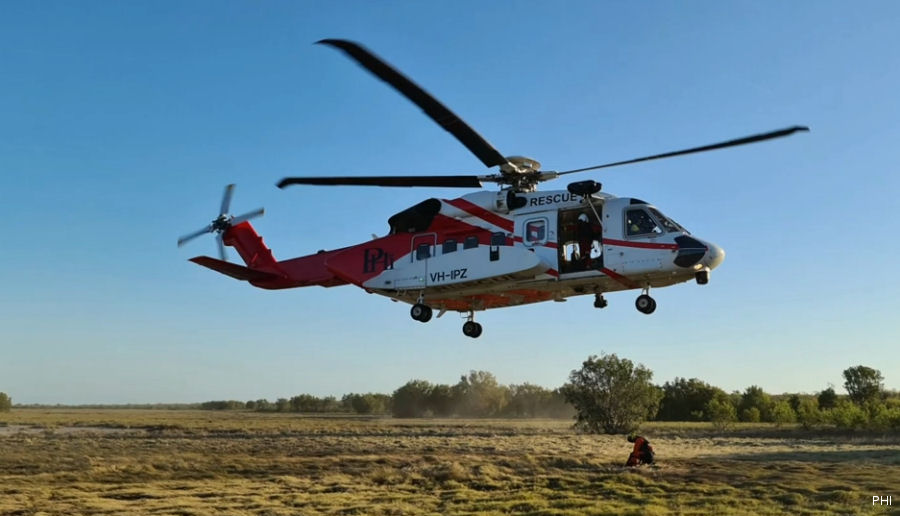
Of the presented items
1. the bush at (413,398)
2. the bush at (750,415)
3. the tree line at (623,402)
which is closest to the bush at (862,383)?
the tree line at (623,402)

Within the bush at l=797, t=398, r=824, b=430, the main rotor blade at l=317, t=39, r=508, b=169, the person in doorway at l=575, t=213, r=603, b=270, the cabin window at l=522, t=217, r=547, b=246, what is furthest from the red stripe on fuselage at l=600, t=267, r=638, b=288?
the bush at l=797, t=398, r=824, b=430

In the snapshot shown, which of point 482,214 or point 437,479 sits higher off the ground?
point 482,214

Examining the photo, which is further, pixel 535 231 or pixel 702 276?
pixel 535 231

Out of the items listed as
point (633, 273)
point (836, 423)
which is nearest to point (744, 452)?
point (836, 423)

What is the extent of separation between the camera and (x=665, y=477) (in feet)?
93.5

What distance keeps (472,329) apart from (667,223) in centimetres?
560

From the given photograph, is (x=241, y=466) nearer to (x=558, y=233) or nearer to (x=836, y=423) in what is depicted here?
(x=558, y=233)

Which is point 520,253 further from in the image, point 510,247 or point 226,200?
point 226,200

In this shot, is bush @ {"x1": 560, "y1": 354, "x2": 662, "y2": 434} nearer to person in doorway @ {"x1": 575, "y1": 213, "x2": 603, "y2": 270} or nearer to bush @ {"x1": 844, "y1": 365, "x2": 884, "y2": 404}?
bush @ {"x1": 844, "y1": 365, "x2": 884, "y2": 404}

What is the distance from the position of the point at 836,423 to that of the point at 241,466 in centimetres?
5329

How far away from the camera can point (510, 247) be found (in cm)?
1553

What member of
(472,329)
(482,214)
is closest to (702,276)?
(482,214)

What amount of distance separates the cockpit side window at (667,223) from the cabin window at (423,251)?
17.1 ft

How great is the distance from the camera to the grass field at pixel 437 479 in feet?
75.1
